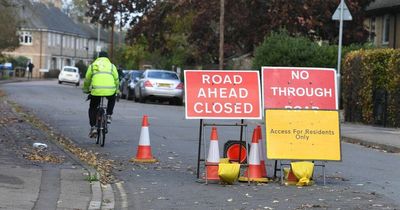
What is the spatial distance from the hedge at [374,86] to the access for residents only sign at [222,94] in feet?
34.0

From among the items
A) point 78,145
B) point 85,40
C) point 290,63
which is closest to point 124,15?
point 290,63

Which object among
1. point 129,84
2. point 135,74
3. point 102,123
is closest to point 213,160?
point 102,123

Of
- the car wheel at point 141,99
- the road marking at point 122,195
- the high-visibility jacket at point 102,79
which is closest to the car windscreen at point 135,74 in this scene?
the car wheel at point 141,99

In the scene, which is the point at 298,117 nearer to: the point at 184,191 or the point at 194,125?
the point at 184,191

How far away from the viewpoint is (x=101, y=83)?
43.3 ft

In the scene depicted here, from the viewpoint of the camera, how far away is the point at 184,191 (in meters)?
8.95

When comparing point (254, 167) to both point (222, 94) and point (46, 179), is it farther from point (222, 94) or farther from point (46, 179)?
point (46, 179)

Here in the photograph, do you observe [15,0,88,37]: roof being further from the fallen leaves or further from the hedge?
the fallen leaves

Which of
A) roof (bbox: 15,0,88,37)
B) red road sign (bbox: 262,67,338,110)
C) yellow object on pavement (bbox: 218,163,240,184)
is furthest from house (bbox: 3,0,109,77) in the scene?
yellow object on pavement (bbox: 218,163,240,184)

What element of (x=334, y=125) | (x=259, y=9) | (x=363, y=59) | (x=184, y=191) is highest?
(x=259, y=9)

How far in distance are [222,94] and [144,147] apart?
2109 millimetres

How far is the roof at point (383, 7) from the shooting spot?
3243 centimetres

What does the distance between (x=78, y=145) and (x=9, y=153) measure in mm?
2369

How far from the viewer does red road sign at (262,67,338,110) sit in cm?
1005
